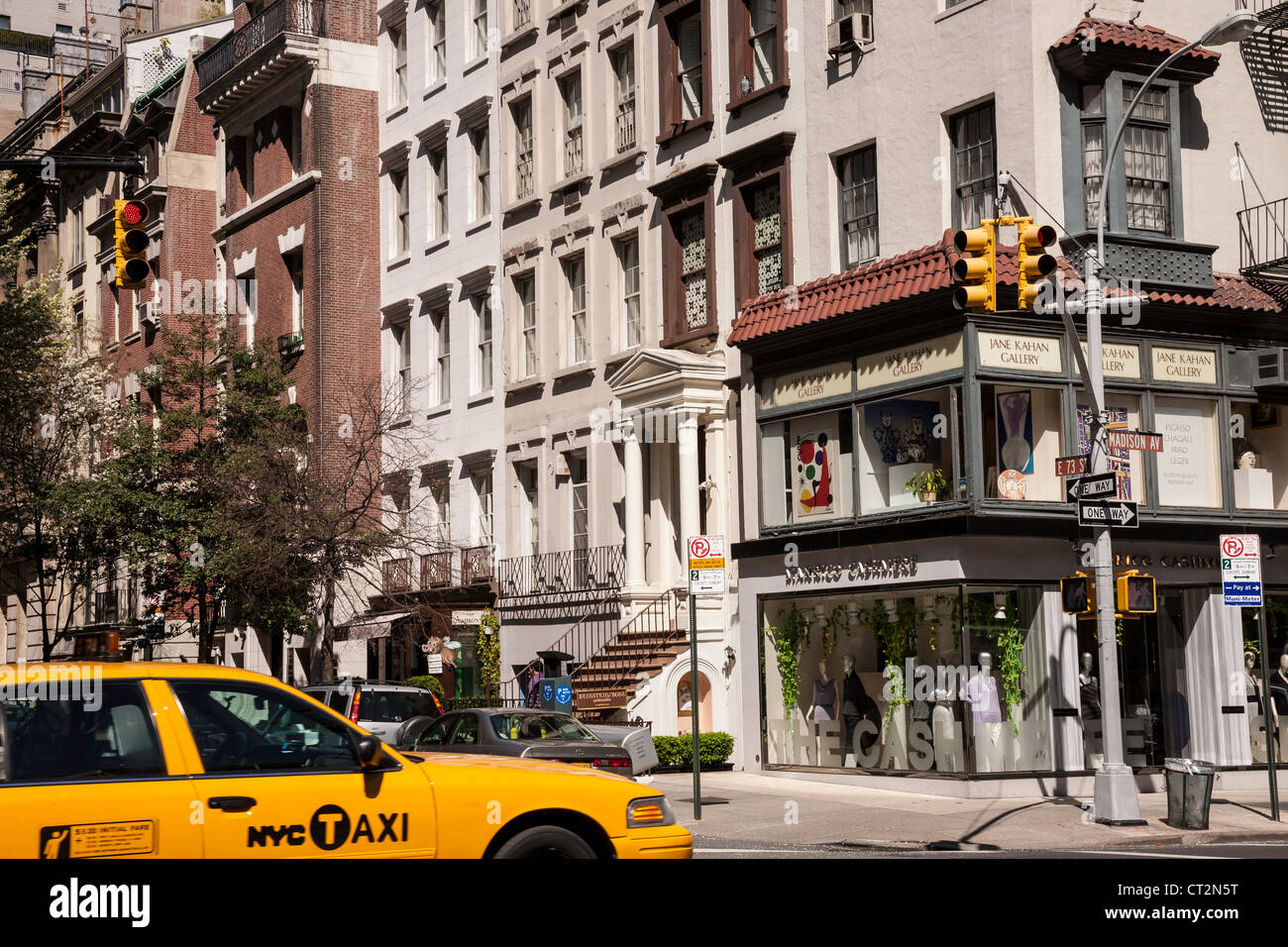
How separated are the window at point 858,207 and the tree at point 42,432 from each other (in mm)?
17536

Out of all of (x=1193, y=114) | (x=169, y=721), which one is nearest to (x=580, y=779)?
(x=169, y=721)

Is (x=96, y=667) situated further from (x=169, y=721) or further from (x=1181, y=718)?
(x=1181, y=718)

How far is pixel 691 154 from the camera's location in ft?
99.1

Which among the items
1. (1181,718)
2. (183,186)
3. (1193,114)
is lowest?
(1181,718)

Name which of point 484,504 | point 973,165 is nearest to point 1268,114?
point 973,165

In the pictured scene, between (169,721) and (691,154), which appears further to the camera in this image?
(691,154)

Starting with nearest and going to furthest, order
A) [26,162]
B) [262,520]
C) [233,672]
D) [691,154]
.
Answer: [233,672], [26,162], [691,154], [262,520]

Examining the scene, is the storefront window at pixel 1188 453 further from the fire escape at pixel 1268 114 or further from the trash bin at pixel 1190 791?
the trash bin at pixel 1190 791

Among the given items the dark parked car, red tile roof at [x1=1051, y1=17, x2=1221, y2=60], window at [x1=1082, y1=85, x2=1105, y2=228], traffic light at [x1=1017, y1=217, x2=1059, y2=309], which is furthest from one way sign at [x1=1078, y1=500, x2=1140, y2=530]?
red tile roof at [x1=1051, y1=17, x2=1221, y2=60]

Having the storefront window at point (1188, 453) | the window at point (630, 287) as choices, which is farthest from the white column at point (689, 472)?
the storefront window at point (1188, 453)

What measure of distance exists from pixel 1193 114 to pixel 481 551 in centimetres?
1813

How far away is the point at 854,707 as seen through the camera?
1004 inches

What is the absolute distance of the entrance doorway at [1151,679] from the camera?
79.0 ft

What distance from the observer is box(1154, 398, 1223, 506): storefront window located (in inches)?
968
